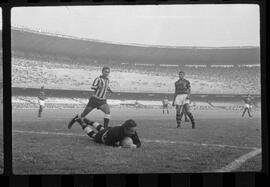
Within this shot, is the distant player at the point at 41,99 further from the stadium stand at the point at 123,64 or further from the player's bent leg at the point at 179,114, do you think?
the player's bent leg at the point at 179,114

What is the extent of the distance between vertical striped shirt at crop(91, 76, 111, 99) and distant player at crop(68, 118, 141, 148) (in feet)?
1.03

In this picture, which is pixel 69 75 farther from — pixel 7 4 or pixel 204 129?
pixel 204 129

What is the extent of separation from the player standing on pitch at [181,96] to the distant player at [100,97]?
0.74m

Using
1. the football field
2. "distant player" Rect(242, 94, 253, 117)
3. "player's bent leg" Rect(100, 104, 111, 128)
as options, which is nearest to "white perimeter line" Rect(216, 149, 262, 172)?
the football field

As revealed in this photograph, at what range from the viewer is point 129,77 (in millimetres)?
4305

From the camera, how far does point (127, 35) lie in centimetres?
422

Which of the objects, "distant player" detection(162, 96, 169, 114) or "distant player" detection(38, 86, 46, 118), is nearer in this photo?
"distant player" detection(38, 86, 46, 118)

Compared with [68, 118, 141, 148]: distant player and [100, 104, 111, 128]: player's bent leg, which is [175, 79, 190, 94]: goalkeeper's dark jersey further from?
[100, 104, 111, 128]: player's bent leg

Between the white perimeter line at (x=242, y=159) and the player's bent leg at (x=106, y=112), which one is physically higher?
the player's bent leg at (x=106, y=112)

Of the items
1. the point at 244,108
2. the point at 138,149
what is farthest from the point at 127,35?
the point at 244,108

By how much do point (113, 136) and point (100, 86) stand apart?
0.56 metres

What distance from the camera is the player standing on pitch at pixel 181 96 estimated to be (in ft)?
14.0

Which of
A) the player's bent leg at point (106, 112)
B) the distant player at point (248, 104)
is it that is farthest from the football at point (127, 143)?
the distant player at point (248, 104)

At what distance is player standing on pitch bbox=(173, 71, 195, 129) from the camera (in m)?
4.27
